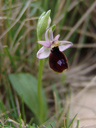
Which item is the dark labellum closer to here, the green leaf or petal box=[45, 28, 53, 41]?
petal box=[45, 28, 53, 41]

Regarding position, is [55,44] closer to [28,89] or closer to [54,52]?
[54,52]

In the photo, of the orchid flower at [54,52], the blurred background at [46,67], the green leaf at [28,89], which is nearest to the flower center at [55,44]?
the orchid flower at [54,52]

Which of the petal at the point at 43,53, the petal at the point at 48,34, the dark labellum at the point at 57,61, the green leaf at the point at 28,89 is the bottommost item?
the green leaf at the point at 28,89

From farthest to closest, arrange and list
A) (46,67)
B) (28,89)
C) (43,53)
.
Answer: (46,67) → (28,89) → (43,53)

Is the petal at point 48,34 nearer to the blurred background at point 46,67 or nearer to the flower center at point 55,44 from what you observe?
the flower center at point 55,44

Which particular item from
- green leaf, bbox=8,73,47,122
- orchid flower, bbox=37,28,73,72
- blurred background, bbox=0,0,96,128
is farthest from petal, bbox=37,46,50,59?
green leaf, bbox=8,73,47,122

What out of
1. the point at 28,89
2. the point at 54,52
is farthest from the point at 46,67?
the point at 54,52

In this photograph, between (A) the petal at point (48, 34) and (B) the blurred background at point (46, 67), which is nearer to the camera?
(A) the petal at point (48, 34)
